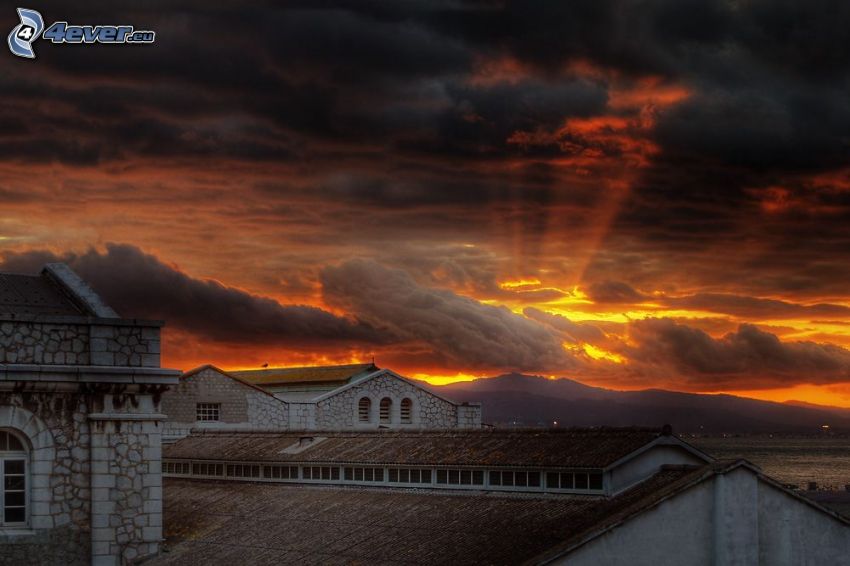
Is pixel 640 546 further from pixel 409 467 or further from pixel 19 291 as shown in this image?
pixel 19 291

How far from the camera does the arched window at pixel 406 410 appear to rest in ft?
212

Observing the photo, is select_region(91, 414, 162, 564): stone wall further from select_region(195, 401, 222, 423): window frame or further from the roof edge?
select_region(195, 401, 222, 423): window frame

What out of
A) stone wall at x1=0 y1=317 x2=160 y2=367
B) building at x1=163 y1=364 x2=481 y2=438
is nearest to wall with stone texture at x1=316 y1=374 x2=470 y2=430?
building at x1=163 y1=364 x2=481 y2=438

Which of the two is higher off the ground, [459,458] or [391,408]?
[391,408]

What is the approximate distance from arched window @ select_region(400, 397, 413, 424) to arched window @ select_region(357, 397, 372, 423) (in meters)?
1.65

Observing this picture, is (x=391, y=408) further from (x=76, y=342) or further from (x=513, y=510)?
(x=76, y=342)

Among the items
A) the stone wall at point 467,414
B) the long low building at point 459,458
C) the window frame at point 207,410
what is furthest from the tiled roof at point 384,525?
the stone wall at point 467,414

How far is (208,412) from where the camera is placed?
56312 mm

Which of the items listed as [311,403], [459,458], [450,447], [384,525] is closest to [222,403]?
[311,403]

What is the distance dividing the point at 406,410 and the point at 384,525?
34052 millimetres

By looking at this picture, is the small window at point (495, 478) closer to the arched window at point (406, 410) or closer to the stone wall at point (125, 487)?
the stone wall at point (125, 487)

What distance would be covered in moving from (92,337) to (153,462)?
114 inches

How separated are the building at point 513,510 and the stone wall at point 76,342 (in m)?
4.36

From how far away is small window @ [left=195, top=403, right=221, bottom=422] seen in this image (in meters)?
55.8
